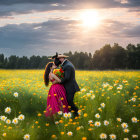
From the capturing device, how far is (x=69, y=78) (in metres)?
5.19

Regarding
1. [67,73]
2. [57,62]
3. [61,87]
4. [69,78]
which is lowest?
[61,87]

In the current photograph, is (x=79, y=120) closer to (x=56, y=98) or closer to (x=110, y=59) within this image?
(x=56, y=98)

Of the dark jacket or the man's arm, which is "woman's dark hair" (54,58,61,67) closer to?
the dark jacket

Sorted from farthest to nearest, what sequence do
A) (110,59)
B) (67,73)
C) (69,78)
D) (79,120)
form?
1. (110,59)
2. (69,78)
3. (67,73)
4. (79,120)

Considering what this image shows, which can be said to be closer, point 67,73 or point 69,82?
point 67,73

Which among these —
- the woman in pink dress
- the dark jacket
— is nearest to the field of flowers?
the woman in pink dress

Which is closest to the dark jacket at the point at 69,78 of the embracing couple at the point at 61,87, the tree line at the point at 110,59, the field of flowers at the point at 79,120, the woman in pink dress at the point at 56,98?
the embracing couple at the point at 61,87

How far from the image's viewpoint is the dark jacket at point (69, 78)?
5066 millimetres

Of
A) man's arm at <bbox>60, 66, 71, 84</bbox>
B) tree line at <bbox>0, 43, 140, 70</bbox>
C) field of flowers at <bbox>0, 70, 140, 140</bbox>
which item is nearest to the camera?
field of flowers at <bbox>0, 70, 140, 140</bbox>

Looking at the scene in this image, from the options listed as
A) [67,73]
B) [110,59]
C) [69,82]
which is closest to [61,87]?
[69,82]

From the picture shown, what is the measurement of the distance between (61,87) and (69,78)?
36cm

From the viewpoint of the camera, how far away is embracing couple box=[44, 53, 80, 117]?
510cm

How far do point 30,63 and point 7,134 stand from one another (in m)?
47.4

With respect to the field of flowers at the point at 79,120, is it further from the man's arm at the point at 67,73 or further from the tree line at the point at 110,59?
the tree line at the point at 110,59
